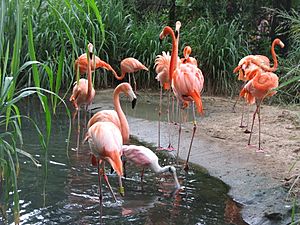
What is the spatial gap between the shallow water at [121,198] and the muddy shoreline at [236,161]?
0.11m

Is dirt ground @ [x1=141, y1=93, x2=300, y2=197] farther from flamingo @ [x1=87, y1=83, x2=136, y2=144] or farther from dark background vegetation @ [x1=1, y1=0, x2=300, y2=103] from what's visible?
flamingo @ [x1=87, y1=83, x2=136, y2=144]

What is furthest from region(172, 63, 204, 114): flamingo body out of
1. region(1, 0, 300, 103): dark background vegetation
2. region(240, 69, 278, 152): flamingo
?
region(1, 0, 300, 103): dark background vegetation

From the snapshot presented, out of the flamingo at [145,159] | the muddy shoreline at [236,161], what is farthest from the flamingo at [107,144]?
the muddy shoreline at [236,161]

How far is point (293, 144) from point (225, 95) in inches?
140

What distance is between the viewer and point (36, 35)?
8289mm

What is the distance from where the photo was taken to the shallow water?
354 cm

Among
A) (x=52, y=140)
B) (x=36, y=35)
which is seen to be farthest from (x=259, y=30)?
(x=52, y=140)

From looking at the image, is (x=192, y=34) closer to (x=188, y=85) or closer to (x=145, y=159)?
(x=188, y=85)

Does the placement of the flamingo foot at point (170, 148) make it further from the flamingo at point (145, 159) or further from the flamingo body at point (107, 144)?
the flamingo body at point (107, 144)

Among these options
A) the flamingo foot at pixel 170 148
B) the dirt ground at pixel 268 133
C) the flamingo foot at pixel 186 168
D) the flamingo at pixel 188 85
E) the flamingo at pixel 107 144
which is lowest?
the flamingo foot at pixel 186 168

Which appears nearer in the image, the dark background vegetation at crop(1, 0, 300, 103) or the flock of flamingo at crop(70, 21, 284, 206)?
the flock of flamingo at crop(70, 21, 284, 206)

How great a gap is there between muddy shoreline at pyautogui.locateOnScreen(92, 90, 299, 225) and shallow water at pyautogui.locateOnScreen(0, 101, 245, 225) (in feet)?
0.38

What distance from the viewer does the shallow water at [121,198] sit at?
3.54m

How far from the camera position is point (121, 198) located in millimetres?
3975
